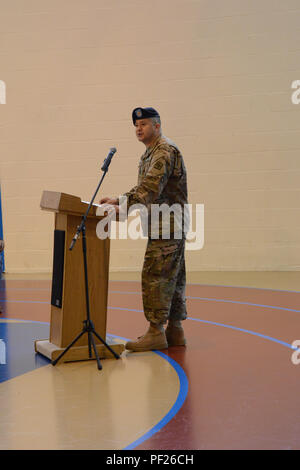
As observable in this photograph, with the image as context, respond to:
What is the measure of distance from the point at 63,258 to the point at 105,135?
5.29 m

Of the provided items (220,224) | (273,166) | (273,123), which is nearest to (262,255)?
(220,224)

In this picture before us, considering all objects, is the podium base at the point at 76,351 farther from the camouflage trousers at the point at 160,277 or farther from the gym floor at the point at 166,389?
the camouflage trousers at the point at 160,277

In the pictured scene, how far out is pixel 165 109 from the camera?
862 centimetres

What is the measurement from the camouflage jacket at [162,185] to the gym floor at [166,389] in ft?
3.07

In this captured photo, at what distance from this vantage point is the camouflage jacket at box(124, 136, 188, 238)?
370 cm

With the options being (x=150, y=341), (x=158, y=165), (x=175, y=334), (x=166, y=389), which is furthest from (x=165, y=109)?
(x=166, y=389)

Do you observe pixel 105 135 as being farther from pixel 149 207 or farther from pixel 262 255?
pixel 149 207

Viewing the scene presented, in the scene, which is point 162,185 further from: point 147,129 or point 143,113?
point 143,113

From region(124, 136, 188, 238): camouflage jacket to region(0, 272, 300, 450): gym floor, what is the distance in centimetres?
94

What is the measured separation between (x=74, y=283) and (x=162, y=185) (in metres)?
0.89

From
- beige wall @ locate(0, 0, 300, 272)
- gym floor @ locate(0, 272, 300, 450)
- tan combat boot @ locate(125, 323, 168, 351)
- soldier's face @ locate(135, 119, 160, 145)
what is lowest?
gym floor @ locate(0, 272, 300, 450)

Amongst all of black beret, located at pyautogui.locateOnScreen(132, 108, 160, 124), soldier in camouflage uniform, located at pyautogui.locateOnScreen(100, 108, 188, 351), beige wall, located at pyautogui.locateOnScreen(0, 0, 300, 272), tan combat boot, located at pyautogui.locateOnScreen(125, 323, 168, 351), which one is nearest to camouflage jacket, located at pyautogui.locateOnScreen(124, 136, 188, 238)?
soldier in camouflage uniform, located at pyautogui.locateOnScreen(100, 108, 188, 351)

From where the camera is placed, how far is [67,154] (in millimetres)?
8742

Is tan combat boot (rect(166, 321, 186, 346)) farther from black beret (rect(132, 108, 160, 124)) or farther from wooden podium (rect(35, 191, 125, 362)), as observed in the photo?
black beret (rect(132, 108, 160, 124))
